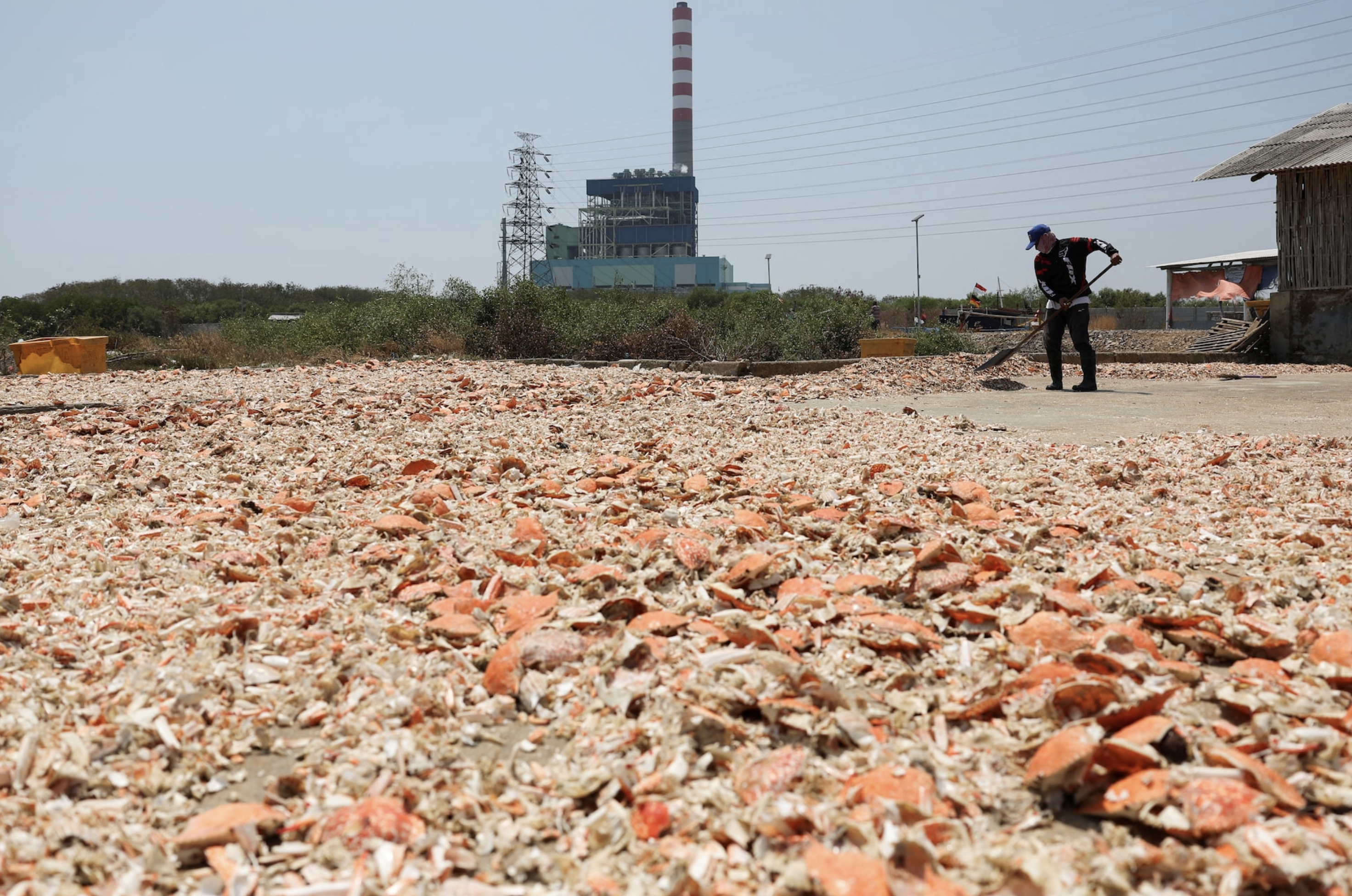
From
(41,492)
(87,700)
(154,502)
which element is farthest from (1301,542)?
(41,492)

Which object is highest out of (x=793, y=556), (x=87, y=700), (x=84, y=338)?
(x=84, y=338)

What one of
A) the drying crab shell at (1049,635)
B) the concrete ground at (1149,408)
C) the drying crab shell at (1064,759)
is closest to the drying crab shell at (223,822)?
the drying crab shell at (1064,759)

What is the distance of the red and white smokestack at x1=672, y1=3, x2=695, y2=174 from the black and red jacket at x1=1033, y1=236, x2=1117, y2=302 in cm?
7496

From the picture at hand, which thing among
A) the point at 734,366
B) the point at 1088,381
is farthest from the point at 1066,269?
the point at 734,366

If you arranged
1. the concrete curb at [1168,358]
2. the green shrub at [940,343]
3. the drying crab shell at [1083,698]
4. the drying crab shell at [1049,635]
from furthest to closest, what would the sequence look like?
the green shrub at [940,343]
the concrete curb at [1168,358]
the drying crab shell at [1049,635]
the drying crab shell at [1083,698]

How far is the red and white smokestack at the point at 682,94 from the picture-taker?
76.8 meters

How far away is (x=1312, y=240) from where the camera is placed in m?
12.3

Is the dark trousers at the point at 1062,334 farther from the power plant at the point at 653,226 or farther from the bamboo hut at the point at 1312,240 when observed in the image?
the power plant at the point at 653,226

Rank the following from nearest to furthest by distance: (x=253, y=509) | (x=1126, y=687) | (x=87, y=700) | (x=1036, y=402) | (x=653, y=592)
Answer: (x=1126, y=687) → (x=87, y=700) → (x=653, y=592) → (x=253, y=509) → (x=1036, y=402)

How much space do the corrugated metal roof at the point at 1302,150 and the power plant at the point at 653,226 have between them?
196 ft

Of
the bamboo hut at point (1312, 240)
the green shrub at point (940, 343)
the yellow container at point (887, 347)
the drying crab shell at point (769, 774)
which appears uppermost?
the bamboo hut at point (1312, 240)

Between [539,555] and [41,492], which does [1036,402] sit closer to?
[539,555]

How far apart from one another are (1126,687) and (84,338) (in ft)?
36.2

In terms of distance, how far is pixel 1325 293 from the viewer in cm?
1209
